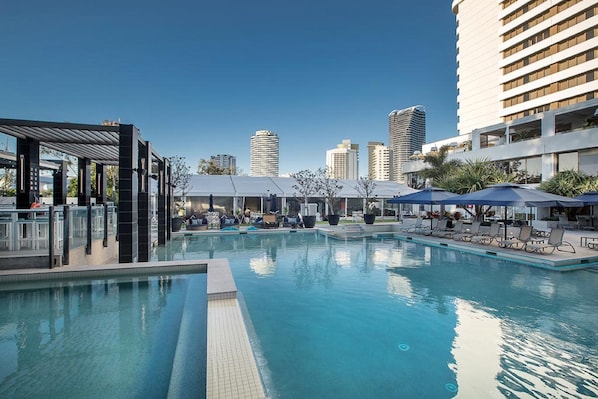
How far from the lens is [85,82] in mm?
21125

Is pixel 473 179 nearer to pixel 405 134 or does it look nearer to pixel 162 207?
pixel 162 207

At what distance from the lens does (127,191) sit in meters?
8.11

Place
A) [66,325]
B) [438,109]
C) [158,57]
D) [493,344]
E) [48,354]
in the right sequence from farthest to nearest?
1. [438,109]
2. [158,57]
3. [66,325]
4. [493,344]
5. [48,354]

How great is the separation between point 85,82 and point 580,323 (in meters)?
27.2

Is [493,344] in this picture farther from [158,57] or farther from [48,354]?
[158,57]

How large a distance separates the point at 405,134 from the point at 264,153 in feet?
158

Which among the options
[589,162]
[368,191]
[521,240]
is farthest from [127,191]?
[589,162]

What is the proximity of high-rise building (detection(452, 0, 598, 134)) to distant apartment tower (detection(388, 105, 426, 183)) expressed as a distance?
167 feet

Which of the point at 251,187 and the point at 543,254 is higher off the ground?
the point at 251,187

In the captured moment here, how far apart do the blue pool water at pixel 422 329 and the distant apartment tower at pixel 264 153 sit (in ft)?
248

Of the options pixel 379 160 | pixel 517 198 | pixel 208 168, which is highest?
pixel 379 160

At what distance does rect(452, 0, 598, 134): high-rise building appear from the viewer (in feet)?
101

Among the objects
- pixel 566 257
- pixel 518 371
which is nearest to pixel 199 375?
pixel 518 371

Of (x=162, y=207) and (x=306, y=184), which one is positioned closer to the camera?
(x=162, y=207)
